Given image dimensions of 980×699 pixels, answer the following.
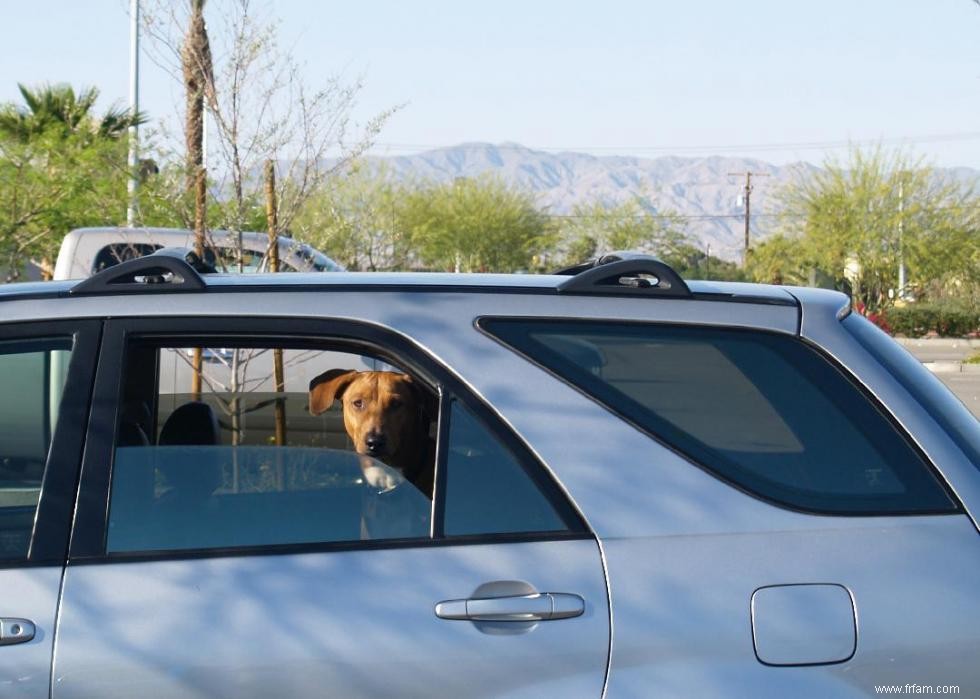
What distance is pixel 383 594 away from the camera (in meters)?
2.66

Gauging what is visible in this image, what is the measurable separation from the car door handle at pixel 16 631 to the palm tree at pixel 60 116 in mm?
22607

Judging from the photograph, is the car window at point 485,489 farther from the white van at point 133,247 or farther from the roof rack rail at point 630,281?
the white van at point 133,247

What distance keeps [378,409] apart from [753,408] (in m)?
1.48

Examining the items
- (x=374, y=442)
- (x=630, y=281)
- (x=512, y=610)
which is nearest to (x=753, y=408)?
(x=630, y=281)

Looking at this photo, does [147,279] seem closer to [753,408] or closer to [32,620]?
[32,620]

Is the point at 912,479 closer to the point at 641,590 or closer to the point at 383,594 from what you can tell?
the point at 641,590

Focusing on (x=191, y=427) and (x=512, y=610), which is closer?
(x=512, y=610)

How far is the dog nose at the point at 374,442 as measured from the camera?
3.88m

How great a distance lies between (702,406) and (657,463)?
0.61 ft

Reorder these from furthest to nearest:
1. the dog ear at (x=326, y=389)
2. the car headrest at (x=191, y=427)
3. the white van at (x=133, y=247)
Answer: the white van at (x=133, y=247)
the dog ear at (x=326, y=389)
the car headrest at (x=191, y=427)

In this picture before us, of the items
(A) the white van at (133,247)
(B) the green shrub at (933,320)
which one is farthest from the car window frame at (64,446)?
(B) the green shrub at (933,320)

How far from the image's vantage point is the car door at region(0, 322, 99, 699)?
2.65 m

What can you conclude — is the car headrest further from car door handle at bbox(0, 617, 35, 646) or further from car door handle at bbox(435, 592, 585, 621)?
car door handle at bbox(435, 592, 585, 621)

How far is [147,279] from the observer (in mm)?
3051
